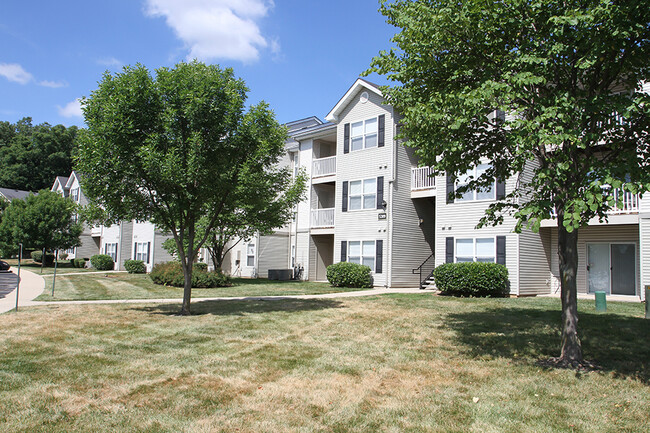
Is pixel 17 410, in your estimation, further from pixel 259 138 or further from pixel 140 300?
pixel 140 300

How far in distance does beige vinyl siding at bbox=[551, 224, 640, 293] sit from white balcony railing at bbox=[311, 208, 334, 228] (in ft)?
37.9

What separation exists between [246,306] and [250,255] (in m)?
16.2

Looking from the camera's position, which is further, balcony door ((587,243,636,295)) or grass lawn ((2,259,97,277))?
grass lawn ((2,259,97,277))

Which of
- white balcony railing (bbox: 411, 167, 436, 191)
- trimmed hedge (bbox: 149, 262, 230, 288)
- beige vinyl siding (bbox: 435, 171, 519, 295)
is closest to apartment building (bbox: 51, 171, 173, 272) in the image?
trimmed hedge (bbox: 149, 262, 230, 288)

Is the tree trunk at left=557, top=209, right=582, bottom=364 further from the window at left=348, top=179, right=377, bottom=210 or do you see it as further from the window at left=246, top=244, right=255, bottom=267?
the window at left=246, top=244, right=255, bottom=267

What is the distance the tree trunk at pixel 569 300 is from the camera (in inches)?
297

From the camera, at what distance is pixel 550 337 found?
9664 mm

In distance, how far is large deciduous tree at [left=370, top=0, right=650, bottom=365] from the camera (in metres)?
6.43

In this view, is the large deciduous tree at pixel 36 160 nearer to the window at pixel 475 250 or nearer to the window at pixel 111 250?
the window at pixel 111 250

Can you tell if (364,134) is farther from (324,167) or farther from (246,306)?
(246,306)

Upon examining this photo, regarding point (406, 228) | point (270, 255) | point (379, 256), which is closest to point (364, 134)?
point (406, 228)

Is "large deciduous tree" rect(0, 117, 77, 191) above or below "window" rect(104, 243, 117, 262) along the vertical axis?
above

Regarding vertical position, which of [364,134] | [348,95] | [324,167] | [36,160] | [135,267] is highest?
[36,160]

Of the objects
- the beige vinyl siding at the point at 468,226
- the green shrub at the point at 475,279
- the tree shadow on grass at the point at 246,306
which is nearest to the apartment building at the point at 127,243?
the tree shadow on grass at the point at 246,306
